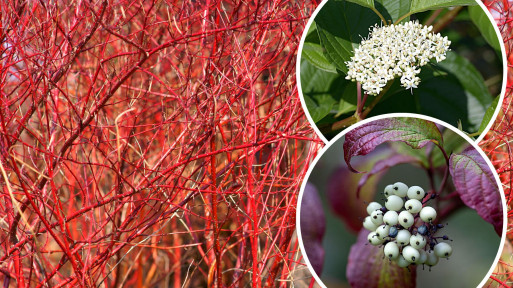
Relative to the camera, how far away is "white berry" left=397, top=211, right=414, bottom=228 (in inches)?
67.2

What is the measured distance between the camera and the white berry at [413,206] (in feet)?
5.64

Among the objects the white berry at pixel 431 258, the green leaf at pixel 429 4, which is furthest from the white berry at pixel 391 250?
the green leaf at pixel 429 4

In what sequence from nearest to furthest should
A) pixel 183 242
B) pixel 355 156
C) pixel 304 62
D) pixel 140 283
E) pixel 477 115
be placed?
pixel 355 156, pixel 477 115, pixel 304 62, pixel 140 283, pixel 183 242

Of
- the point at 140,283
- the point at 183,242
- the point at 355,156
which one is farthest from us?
the point at 183,242

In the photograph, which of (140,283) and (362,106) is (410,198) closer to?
(362,106)

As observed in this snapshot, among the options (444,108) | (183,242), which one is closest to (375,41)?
(444,108)

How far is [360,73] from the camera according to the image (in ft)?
6.46

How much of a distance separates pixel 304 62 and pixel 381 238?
777mm

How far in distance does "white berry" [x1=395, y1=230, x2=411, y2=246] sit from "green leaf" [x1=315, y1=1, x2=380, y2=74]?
0.59 meters

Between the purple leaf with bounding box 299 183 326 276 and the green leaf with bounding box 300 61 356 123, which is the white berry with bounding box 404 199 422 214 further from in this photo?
the green leaf with bounding box 300 61 356 123

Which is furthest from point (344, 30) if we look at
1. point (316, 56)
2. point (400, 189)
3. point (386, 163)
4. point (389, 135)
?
point (400, 189)

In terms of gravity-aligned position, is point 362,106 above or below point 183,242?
above

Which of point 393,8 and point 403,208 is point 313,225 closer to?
point 403,208

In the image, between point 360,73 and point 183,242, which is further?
point 183,242
